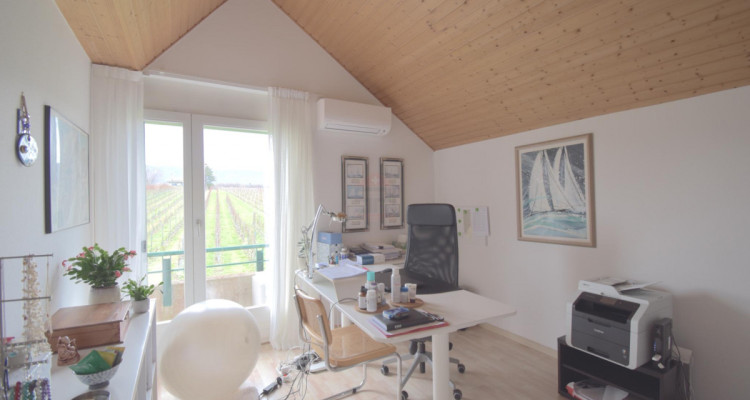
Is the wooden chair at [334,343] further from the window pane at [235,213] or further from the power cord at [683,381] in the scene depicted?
the power cord at [683,381]

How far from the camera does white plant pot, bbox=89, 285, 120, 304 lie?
5.68 ft

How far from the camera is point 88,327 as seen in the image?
54.9 inches

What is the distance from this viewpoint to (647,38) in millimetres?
1925

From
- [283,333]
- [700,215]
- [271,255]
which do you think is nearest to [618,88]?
[700,215]

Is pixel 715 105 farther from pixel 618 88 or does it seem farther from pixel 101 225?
pixel 101 225

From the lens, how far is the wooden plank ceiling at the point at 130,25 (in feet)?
5.79

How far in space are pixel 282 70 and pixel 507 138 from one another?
236 centimetres

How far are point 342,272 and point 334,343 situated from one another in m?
0.47

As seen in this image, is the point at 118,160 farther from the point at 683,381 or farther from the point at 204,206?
the point at 683,381

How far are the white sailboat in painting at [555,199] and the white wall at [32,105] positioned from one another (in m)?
3.34

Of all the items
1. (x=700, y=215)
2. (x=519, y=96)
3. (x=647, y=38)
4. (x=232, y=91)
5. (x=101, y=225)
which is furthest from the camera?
(x=232, y=91)

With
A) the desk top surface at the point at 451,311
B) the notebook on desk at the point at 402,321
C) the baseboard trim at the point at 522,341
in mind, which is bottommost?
the baseboard trim at the point at 522,341

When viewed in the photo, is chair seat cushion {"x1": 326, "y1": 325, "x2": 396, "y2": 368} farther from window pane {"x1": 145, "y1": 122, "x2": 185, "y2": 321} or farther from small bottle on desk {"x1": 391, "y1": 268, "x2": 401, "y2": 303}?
window pane {"x1": 145, "y1": 122, "x2": 185, "y2": 321}

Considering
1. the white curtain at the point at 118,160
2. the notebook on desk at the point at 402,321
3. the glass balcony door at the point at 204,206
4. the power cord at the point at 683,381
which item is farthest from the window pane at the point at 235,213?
the power cord at the point at 683,381
